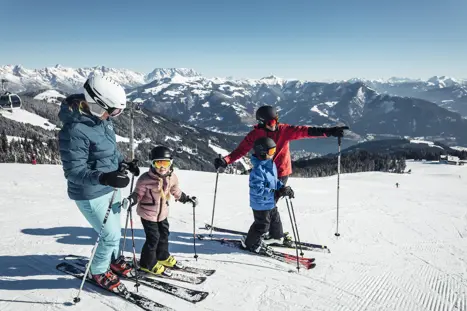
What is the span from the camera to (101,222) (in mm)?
4504

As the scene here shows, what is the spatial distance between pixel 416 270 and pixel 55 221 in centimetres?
814

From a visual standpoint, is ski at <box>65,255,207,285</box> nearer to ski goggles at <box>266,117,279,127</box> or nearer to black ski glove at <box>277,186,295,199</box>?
black ski glove at <box>277,186,295,199</box>

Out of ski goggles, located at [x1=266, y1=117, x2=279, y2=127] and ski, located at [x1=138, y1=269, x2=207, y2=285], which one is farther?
ski goggles, located at [x1=266, y1=117, x2=279, y2=127]

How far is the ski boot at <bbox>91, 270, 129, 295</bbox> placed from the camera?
4.59 meters

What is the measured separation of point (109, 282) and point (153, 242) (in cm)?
89

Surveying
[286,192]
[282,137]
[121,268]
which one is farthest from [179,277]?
[282,137]

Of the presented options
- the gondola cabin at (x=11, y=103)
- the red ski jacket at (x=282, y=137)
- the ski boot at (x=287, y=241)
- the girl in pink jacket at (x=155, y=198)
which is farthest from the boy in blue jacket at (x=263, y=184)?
the gondola cabin at (x=11, y=103)

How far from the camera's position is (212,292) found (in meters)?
4.85

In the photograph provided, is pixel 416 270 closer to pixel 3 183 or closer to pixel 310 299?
pixel 310 299

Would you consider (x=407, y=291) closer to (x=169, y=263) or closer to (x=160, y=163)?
(x=169, y=263)

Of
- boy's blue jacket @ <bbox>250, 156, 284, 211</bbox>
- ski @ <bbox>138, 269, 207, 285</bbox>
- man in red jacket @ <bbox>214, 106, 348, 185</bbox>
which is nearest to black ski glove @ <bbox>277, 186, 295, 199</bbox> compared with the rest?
boy's blue jacket @ <bbox>250, 156, 284, 211</bbox>

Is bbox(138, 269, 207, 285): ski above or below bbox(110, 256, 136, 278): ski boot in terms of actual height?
below

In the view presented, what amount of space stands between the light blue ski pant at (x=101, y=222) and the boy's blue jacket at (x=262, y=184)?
251 cm

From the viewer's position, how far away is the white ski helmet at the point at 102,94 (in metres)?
4.11
